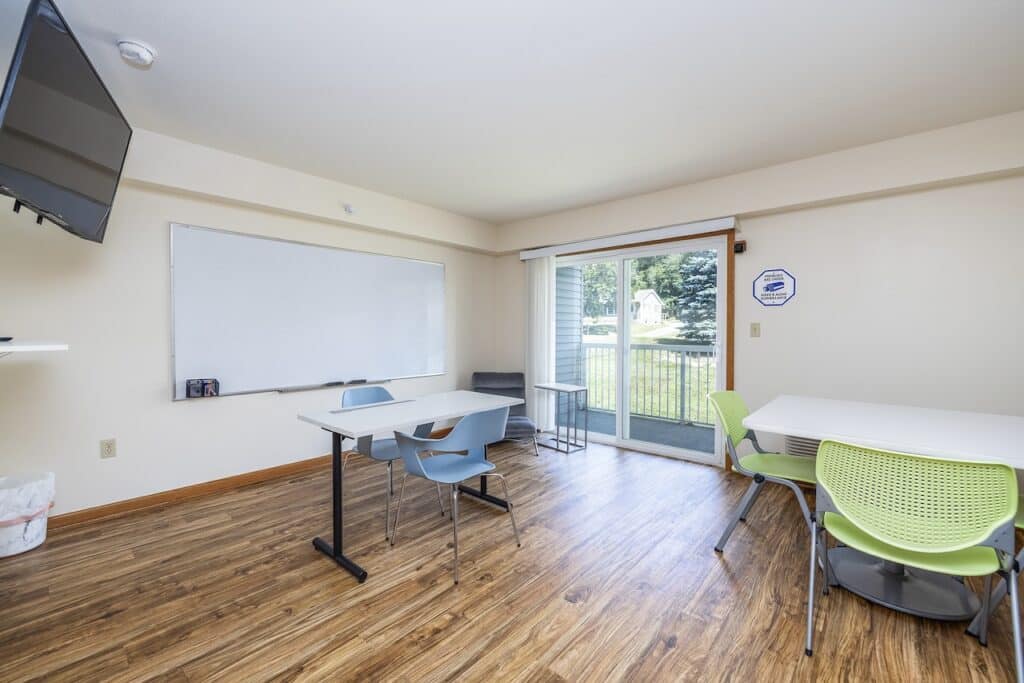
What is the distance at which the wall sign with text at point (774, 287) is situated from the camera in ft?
11.6

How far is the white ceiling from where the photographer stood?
70.8 inches

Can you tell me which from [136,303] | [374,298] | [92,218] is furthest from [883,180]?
[136,303]

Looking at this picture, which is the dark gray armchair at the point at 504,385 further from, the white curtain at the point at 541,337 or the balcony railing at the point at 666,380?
the balcony railing at the point at 666,380

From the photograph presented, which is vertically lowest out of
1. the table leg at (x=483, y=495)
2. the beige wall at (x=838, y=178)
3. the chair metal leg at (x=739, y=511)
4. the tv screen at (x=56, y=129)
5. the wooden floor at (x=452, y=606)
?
the wooden floor at (x=452, y=606)

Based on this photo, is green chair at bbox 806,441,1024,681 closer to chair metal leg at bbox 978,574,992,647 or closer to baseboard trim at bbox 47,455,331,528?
chair metal leg at bbox 978,574,992,647

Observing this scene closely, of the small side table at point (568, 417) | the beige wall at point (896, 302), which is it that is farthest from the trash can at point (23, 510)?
the beige wall at point (896, 302)

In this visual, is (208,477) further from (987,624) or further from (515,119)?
(987,624)

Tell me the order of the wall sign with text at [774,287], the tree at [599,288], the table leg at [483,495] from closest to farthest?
A: the table leg at [483,495] → the wall sign with text at [774,287] → the tree at [599,288]

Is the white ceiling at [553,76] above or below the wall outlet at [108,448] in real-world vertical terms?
above

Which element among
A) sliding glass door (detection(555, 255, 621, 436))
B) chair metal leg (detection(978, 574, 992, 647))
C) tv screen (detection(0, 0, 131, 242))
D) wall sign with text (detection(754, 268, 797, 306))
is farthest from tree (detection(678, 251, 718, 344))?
tv screen (detection(0, 0, 131, 242))

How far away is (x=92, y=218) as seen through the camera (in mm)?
2254

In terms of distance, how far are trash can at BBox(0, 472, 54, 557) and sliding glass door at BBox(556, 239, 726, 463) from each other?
4.20 m

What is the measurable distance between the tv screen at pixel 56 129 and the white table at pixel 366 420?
4.78 ft

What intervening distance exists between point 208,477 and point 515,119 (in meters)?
3.41
